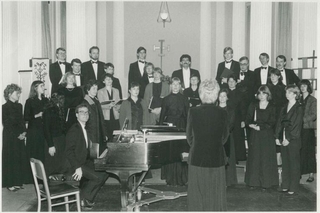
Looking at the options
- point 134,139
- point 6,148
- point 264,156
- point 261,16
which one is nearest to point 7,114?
point 6,148

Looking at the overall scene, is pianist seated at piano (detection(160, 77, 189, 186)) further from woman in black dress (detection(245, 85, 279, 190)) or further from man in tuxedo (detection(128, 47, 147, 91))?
man in tuxedo (detection(128, 47, 147, 91))

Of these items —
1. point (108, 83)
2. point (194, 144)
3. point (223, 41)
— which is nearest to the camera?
point (194, 144)

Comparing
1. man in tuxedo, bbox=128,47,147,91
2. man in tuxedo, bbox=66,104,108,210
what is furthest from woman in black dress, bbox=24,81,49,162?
man in tuxedo, bbox=128,47,147,91

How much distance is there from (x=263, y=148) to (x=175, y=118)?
1.32 m

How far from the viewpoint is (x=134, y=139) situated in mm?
4074

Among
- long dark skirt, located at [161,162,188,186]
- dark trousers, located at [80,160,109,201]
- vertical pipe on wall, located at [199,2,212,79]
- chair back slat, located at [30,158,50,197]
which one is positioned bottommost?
long dark skirt, located at [161,162,188,186]

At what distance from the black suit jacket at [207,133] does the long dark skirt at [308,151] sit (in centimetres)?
287

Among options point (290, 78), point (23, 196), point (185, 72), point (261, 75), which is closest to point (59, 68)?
point (185, 72)

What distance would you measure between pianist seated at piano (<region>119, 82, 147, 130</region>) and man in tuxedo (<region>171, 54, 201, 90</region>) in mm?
1422

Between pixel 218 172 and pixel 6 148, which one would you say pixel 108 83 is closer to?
pixel 6 148

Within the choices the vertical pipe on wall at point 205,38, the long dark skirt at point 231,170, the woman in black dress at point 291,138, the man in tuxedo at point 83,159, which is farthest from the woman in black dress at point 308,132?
the vertical pipe on wall at point 205,38

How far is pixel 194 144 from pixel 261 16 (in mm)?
4940

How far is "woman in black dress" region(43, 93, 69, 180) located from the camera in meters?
5.23

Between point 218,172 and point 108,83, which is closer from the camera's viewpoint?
point 218,172
